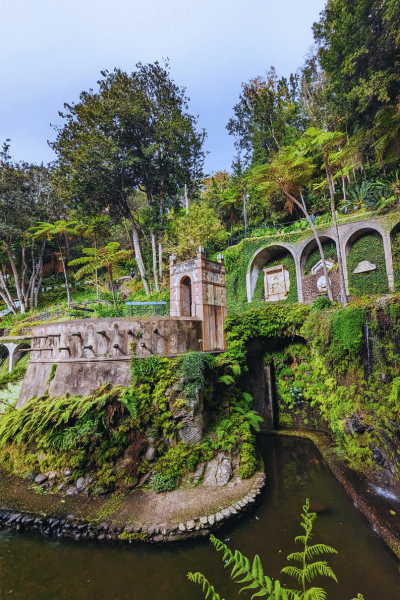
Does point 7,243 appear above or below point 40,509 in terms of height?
above

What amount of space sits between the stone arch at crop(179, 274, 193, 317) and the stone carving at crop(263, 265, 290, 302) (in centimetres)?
929

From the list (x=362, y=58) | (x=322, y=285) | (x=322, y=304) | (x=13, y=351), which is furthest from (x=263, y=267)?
(x=13, y=351)

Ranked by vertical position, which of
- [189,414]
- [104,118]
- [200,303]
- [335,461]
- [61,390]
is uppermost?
[104,118]

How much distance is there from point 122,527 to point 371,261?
56.3 feet

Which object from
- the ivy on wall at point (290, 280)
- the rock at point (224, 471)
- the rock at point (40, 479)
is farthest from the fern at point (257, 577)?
the ivy on wall at point (290, 280)

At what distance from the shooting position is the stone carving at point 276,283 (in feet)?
67.1

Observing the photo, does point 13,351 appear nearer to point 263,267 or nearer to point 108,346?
point 108,346

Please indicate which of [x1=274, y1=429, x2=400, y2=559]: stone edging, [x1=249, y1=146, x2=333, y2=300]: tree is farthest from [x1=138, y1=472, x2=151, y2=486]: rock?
[x1=249, y1=146, x2=333, y2=300]: tree

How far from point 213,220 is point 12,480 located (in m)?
18.1

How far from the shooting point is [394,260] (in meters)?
15.6

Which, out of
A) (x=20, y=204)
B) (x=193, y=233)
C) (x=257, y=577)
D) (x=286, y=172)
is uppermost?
(x=20, y=204)

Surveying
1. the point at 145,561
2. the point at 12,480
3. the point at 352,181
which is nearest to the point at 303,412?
the point at 145,561

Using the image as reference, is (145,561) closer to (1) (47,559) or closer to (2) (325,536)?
(1) (47,559)

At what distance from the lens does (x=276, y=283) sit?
20750mm
